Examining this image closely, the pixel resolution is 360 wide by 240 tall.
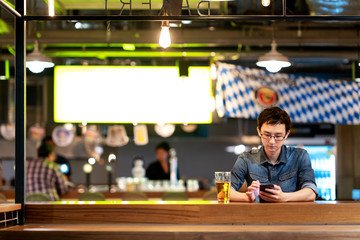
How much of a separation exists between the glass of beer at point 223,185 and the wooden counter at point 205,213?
13cm

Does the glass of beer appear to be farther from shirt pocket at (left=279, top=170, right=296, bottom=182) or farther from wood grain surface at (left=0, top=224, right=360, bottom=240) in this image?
shirt pocket at (left=279, top=170, right=296, bottom=182)

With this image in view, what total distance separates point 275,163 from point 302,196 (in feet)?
1.17

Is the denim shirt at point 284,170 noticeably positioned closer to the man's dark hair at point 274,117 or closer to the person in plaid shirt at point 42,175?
the man's dark hair at point 274,117

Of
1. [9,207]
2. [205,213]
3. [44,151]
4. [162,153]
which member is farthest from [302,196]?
[162,153]

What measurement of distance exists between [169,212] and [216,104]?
195 inches

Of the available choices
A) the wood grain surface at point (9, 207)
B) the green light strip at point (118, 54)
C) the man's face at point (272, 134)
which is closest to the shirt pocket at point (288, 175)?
the man's face at point (272, 134)

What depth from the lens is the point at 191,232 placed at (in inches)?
130

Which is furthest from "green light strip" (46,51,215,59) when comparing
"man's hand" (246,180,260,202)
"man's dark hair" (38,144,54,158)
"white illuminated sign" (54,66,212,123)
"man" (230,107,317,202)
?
"man's hand" (246,180,260,202)

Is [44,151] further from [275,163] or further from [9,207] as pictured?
[275,163]

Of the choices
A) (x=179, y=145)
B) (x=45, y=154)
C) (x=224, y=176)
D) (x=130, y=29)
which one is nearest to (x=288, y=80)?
(x=130, y=29)

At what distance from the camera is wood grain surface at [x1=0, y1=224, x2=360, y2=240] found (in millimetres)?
3275

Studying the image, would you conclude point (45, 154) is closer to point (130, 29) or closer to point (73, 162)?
point (130, 29)

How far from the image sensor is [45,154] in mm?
8008

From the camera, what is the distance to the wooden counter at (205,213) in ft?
11.6
